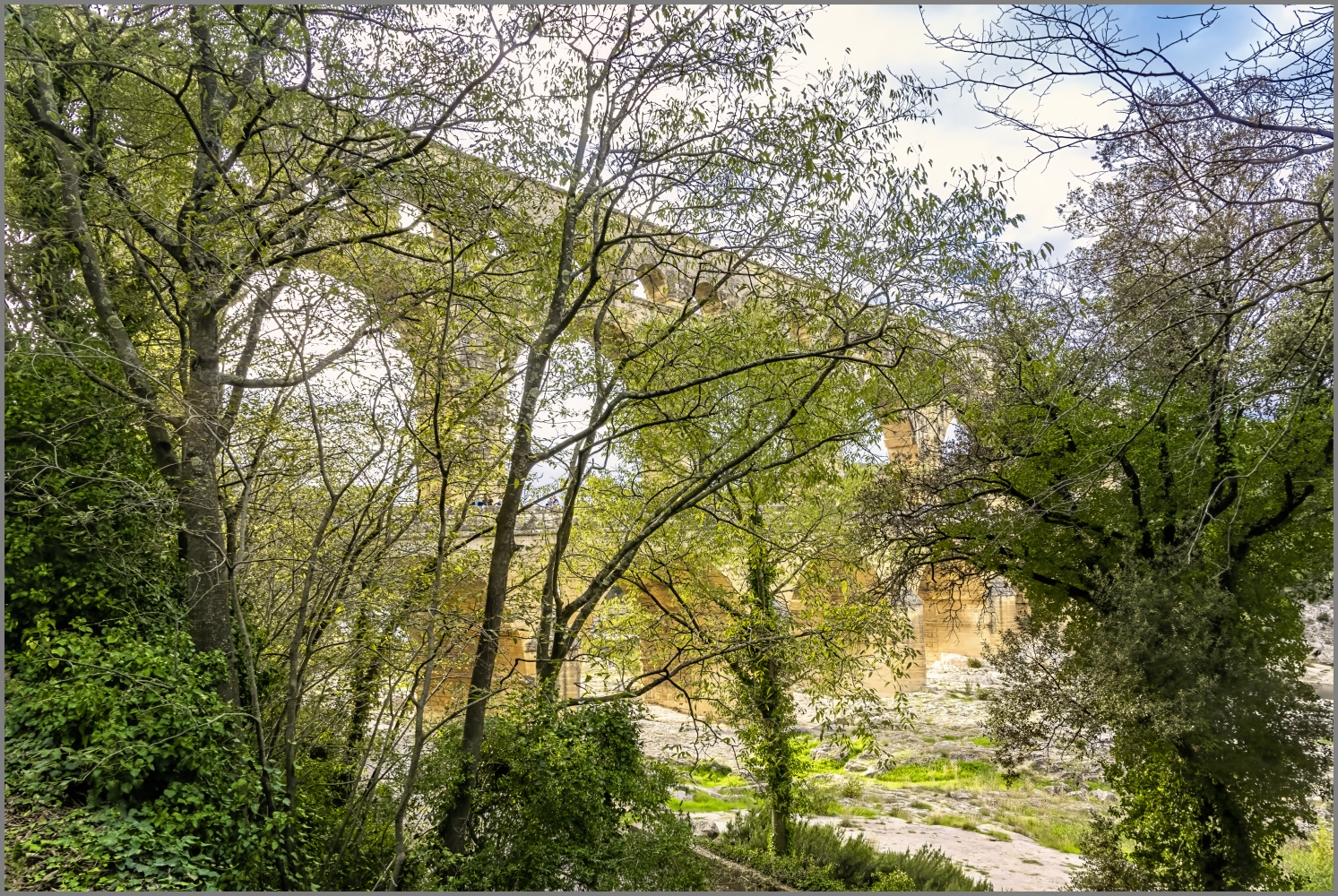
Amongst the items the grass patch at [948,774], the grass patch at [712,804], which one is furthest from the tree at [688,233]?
the grass patch at [948,774]

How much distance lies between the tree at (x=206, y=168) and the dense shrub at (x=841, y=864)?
5264 mm

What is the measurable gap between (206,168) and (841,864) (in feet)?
25.2

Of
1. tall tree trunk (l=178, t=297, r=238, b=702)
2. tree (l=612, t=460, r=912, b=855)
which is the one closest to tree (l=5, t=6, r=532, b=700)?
tall tree trunk (l=178, t=297, r=238, b=702)

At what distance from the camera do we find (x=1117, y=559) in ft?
21.6

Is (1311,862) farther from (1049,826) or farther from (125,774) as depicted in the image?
(125,774)

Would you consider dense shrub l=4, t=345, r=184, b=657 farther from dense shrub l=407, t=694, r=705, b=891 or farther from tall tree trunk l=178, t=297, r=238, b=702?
dense shrub l=407, t=694, r=705, b=891

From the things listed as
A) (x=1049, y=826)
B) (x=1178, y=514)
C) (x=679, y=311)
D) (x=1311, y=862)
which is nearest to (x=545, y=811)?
(x=679, y=311)

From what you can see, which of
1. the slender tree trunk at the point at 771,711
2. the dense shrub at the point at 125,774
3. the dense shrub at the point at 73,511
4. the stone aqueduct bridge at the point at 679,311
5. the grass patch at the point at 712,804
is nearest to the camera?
the dense shrub at the point at 125,774

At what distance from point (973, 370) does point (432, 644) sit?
4047 millimetres

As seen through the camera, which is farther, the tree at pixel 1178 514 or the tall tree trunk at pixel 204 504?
the tree at pixel 1178 514

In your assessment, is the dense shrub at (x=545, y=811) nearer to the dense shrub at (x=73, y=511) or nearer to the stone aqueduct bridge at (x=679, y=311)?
the stone aqueduct bridge at (x=679, y=311)

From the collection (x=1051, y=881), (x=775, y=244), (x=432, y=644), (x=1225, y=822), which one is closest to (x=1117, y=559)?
(x=1225, y=822)

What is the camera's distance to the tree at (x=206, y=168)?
4176 millimetres

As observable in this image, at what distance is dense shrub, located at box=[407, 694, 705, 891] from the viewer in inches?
181
